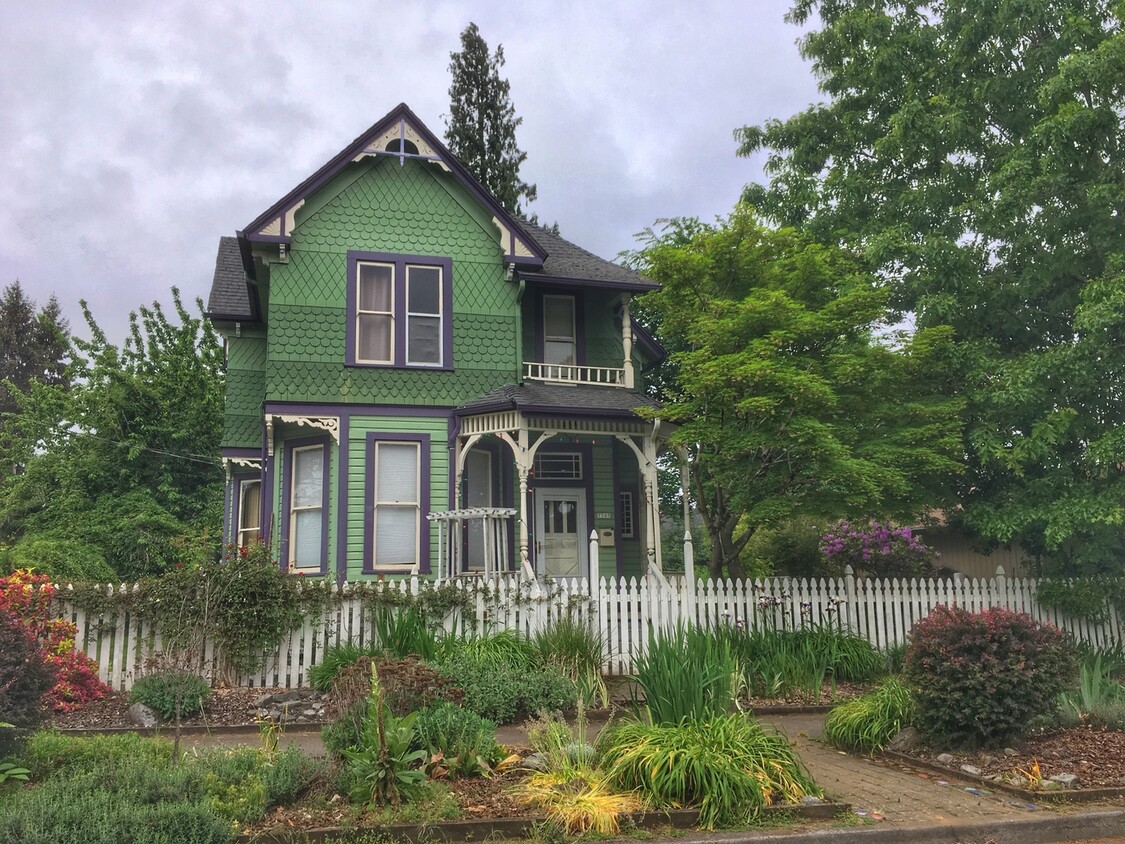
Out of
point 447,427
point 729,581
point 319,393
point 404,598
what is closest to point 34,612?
point 404,598

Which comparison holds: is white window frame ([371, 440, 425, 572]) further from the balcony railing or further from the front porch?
the balcony railing

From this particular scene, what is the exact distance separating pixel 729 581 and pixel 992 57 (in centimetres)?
1086

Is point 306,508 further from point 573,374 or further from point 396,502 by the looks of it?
point 573,374

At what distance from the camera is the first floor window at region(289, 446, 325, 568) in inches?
624

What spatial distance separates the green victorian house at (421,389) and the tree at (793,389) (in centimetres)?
180

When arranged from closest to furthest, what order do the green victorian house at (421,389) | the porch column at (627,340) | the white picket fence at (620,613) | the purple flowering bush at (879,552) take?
the white picket fence at (620,613)
the green victorian house at (421,389)
the purple flowering bush at (879,552)
the porch column at (627,340)

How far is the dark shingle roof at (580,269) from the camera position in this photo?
1738 cm

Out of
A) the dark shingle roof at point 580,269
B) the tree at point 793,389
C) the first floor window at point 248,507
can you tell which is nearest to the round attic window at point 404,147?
the dark shingle roof at point 580,269

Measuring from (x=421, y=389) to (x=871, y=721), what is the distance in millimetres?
9983

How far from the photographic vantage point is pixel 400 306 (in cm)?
1639

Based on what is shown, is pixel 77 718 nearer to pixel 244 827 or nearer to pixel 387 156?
pixel 244 827

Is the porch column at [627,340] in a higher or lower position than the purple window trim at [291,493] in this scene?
higher

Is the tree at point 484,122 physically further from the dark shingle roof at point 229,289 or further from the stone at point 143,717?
the stone at point 143,717

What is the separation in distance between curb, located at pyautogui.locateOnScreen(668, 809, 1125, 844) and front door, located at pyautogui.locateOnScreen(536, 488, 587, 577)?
11.4 meters
